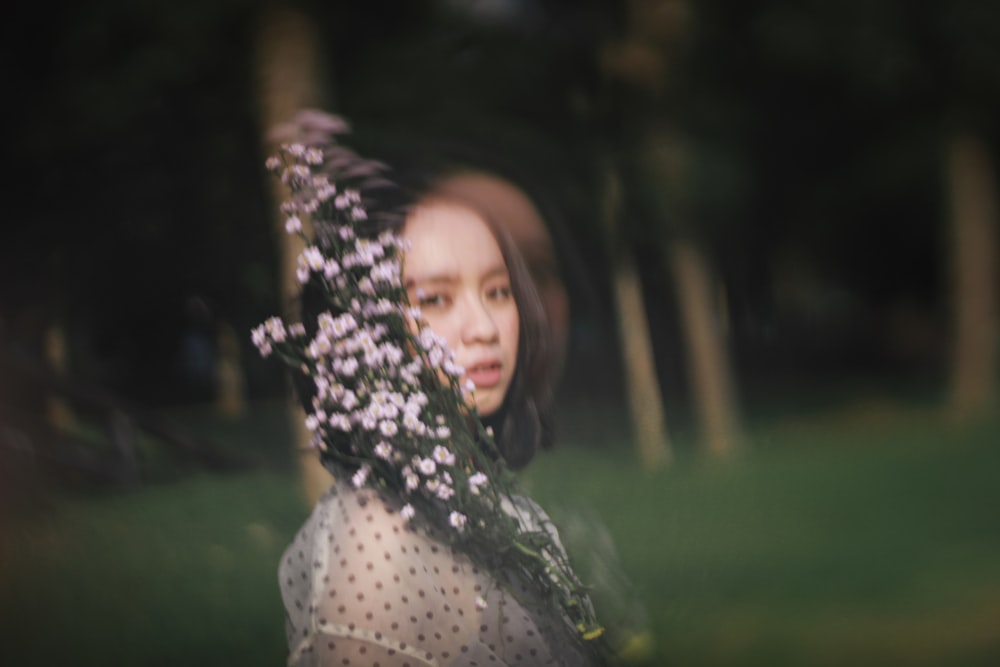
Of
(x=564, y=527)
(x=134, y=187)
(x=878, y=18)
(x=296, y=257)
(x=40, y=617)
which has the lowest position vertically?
(x=40, y=617)

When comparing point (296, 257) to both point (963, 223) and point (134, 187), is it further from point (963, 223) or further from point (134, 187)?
point (963, 223)

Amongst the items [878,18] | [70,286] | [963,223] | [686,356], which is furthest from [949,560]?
[963,223]

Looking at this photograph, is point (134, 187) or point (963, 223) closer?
point (134, 187)

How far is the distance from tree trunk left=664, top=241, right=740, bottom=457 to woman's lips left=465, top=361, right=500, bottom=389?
0.40 metres

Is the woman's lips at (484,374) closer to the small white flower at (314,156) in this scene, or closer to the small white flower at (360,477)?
the small white flower at (360,477)

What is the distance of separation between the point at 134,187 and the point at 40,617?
0.68 meters

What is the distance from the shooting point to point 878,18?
21.1ft

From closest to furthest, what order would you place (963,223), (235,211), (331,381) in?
(331,381), (235,211), (963,223)

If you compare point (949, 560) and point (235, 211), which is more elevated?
point (949, 560)

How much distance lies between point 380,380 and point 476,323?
11cm

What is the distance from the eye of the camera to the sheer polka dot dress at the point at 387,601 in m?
0.91

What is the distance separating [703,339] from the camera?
1.55 meters

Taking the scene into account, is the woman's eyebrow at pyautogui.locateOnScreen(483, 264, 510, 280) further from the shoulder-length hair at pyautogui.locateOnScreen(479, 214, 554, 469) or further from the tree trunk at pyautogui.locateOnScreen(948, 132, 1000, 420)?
the tree trunk at pyautogui.locateOnScreen(948, 132, 1000, 420)

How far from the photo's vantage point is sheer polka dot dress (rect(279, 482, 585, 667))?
2.98ft
